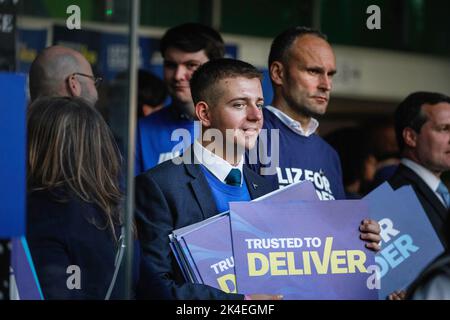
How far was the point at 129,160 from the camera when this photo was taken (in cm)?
384

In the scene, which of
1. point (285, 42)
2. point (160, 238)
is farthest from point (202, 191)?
point (285, 42)

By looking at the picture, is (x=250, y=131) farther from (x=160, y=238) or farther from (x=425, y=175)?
(x=425, y=175)

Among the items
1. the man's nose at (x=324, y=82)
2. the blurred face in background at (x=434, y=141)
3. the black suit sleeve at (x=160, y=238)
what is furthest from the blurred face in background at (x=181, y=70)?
the black suit sleeve at (x=160, y=238)

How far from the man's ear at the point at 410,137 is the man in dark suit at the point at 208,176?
3.57 ft

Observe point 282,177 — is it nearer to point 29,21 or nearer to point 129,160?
point 129,160

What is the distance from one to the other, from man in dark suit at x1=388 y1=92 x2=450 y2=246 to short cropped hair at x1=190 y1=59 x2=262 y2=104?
1039 mm

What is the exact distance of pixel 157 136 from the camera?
17.5 feet

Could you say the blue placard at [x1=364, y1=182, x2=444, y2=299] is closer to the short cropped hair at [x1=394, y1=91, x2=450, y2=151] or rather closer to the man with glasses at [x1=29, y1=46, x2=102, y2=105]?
the short cropped hair at [x1=394, y1=91, x2=450, y2=151]

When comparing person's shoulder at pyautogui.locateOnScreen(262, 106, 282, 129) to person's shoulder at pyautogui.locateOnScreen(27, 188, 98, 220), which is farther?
person's shoulder at pyautogui.locateOnScreen(262, 106, 282, 129)

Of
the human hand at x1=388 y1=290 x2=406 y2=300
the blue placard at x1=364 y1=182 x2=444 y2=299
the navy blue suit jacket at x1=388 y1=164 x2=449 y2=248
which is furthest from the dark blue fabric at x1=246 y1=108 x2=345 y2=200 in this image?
the human hand at x1=388 y1=290 x2=406 y2=300

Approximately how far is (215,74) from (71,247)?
3.27 ft

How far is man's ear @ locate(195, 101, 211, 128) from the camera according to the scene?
430 centimetres
